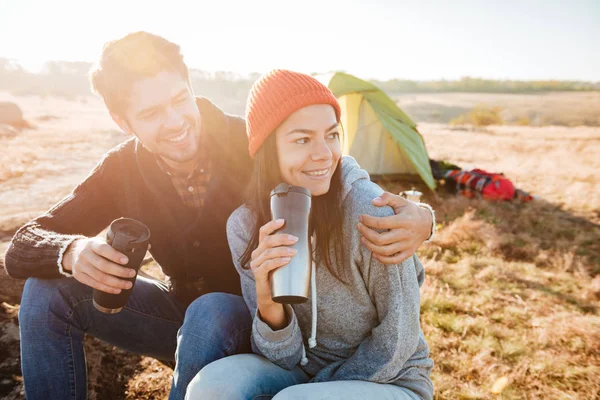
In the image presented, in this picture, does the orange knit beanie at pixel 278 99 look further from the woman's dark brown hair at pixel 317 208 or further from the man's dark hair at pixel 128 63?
the man's dark hair at pixel 128 63

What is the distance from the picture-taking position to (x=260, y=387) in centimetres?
153

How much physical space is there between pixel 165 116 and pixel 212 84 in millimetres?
56864

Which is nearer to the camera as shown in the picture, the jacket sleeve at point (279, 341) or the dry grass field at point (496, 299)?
the jacket sleeve at point (279, 341)

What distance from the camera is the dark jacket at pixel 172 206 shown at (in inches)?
91.4

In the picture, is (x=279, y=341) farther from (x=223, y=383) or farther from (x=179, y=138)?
(x=179, y=138)

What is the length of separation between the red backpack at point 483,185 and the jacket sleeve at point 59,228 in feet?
20.2

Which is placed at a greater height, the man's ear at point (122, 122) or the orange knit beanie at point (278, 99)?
the orange knit beanie at point (278, 99)

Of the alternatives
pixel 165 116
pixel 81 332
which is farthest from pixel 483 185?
pixel 81 332

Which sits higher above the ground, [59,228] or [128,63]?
[128,63]

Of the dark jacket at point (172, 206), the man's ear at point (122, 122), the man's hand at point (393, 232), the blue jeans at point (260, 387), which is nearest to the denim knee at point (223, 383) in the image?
the blue jeans at point (260, 387)

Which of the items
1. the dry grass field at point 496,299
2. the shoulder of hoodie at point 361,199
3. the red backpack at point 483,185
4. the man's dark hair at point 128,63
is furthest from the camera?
the red backpack at point 483,185

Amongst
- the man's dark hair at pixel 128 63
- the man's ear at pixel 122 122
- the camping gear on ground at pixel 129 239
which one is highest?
the man's dark hair at pixel 128 63

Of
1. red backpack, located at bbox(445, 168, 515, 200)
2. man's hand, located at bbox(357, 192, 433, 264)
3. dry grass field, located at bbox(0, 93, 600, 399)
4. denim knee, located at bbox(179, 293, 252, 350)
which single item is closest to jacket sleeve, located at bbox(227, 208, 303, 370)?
denim knee, located at bbox(179, 293, 252, 350)

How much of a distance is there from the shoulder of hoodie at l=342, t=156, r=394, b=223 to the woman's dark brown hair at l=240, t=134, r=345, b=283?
0.12 ft
